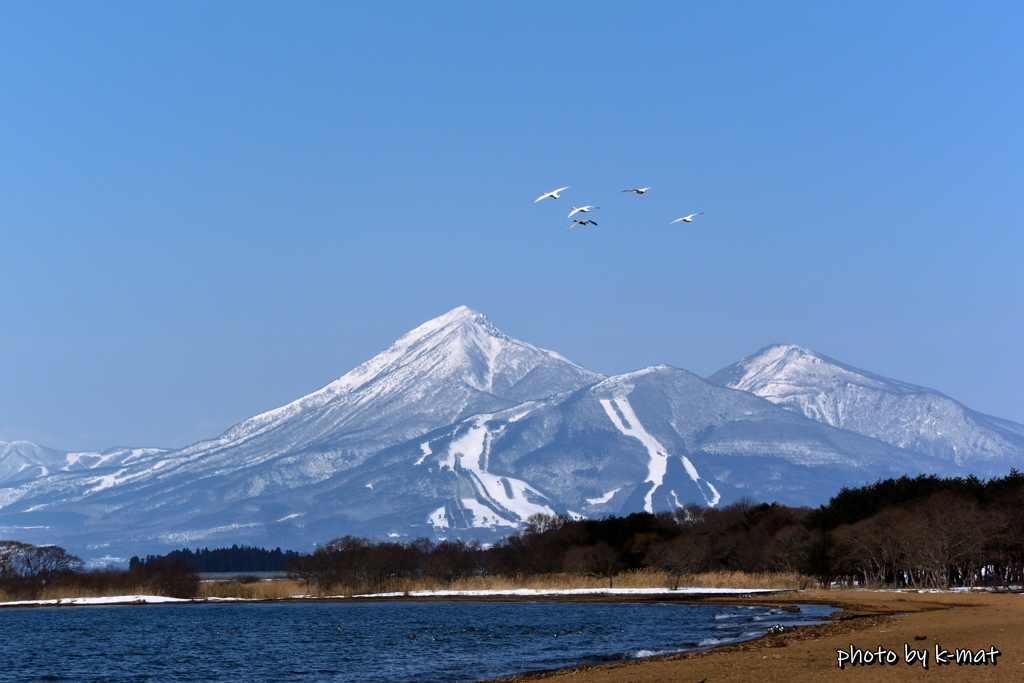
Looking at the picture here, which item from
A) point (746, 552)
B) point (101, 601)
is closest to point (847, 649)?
point (746, 552)

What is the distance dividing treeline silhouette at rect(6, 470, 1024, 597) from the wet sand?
3121cm

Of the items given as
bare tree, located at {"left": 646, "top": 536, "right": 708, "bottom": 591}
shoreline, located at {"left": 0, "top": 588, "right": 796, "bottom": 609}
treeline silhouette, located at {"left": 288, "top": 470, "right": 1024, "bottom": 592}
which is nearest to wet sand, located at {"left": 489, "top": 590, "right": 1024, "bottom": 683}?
treeline silhouette, located at {"left": 288, "top": 470, "right": 1024, "bottom": 592}

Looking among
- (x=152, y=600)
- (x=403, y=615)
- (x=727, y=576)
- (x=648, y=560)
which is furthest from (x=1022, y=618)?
(x=152, y=600)

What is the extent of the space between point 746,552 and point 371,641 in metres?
76.3

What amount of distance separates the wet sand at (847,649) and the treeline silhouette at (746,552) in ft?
102

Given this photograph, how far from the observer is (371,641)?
71750mm

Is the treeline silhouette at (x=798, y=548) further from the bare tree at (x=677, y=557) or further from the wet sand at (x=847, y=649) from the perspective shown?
the wet sand at (x=847, y=649)

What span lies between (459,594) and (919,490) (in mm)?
51085

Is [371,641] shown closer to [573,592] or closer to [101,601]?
[573,592]

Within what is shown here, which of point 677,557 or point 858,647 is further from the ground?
point 677,557

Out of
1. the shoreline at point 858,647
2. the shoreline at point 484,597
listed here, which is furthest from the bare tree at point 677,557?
the shoreline at point 858,647

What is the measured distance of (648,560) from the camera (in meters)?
138

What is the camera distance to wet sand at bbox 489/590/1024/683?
36.3m

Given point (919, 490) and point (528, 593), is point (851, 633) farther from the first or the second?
point (528, 593)
